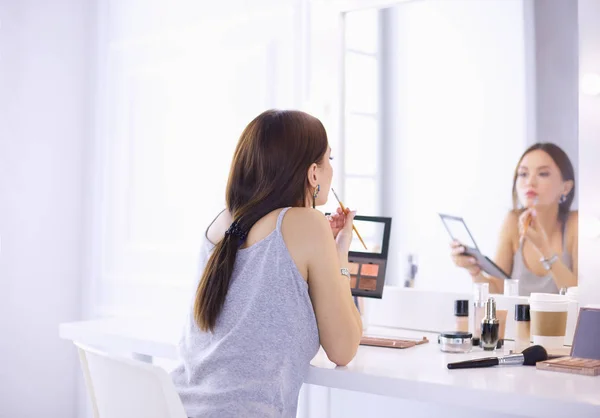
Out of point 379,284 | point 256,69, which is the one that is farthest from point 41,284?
point 379,284

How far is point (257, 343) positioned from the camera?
4.58 feet

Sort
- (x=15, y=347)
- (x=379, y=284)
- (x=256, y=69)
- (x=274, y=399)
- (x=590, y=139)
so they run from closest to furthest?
1. (x=274, y=399)
2. (x=590, y=139)
3. (x=379, y=284)
4. (x=256, y=69)
5. (x=15, y=347)

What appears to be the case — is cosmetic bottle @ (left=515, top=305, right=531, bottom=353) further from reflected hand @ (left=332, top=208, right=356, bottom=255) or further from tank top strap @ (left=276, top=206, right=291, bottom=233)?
tank top strap @ (left=276, top=206, right=291, bottom=233)

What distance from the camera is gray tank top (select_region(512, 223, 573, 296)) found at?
71.0 inches

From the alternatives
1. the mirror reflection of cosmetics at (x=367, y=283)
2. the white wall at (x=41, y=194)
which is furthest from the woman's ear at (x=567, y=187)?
the white wall at (x=41, y=194)

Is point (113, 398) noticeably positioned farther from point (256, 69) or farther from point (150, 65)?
point (150, 65)

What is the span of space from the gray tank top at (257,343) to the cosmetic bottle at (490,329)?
469mm

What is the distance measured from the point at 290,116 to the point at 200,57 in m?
1.19

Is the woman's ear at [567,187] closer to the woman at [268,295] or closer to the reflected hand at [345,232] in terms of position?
the reflected hand at [345,232]

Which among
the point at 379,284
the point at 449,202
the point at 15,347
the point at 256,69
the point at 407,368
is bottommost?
the point at 15,347

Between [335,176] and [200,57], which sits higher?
[200,57]

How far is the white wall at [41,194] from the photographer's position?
275cm

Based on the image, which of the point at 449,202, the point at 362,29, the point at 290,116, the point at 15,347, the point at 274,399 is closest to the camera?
the point at 274,399

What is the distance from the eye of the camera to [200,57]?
2.60m
